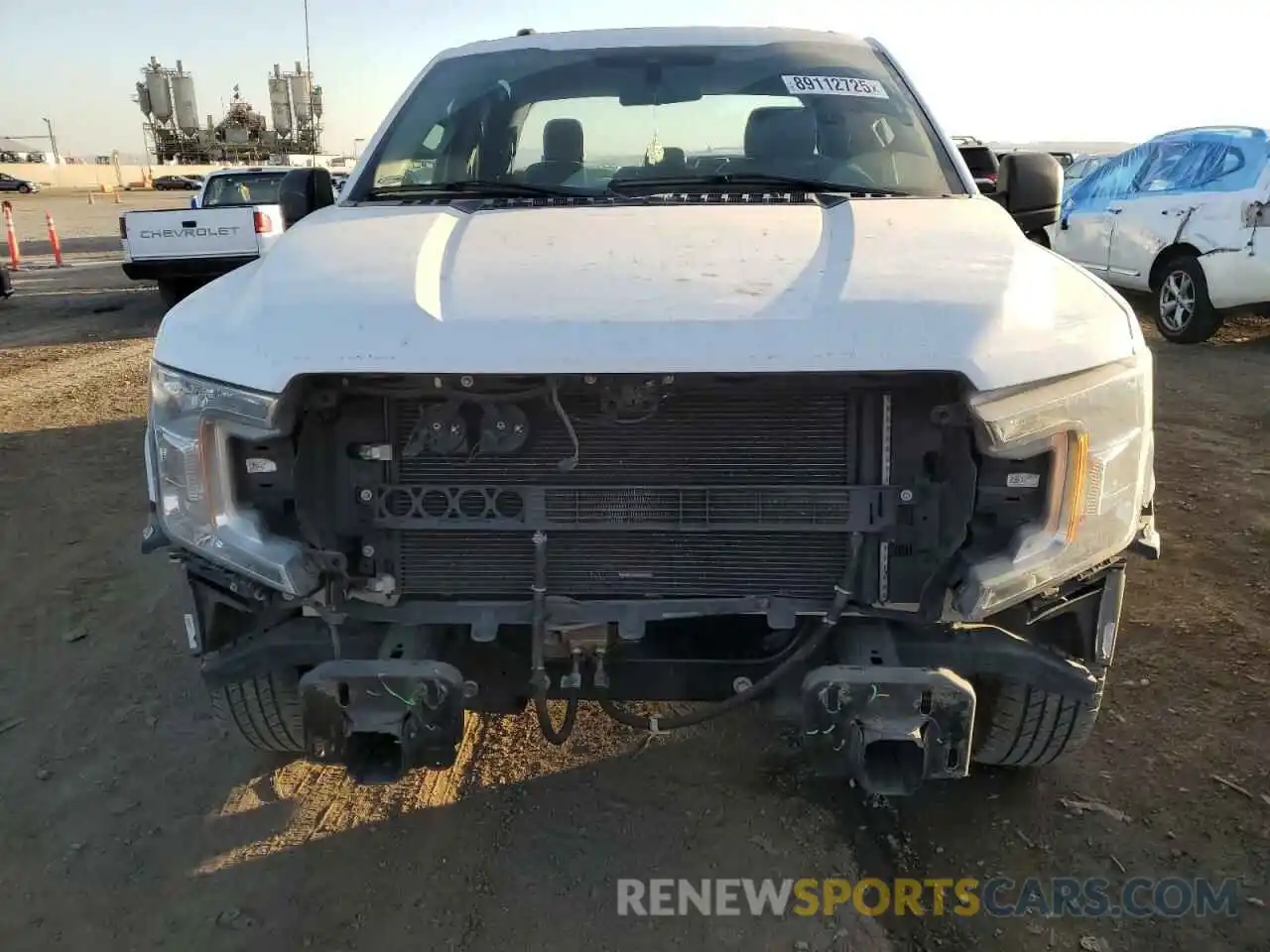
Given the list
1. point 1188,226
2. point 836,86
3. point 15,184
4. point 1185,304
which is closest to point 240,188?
point 1188,226

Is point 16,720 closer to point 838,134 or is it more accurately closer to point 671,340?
point 671,340

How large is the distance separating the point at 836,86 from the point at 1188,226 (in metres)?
7.03

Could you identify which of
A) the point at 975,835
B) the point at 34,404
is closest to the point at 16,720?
the point at 975,835

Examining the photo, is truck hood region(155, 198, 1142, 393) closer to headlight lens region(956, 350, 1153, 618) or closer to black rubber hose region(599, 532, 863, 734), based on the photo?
headlight lens region(956, 350, 1153, 618)

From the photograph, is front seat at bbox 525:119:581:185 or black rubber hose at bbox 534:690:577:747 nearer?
black rubber hose at bbox 534:690:577:747

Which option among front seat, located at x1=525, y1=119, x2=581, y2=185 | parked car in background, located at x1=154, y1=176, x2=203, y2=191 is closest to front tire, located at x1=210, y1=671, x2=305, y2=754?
front seat, located at x1=525, y1=119, x2=581, y2=185

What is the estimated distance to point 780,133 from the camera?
3355 mm

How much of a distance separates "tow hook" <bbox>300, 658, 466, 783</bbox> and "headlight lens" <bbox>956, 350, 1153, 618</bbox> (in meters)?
1.17

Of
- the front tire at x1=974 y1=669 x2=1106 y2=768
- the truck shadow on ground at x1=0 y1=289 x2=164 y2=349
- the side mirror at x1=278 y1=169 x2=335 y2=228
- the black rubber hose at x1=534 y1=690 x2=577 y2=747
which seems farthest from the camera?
the truck shadow on ground at x1=0 y1=289 x2=164 y2=349

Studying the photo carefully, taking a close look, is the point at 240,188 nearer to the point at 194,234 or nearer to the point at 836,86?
the point at 194,234

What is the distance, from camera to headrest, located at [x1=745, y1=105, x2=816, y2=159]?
10.8 ft

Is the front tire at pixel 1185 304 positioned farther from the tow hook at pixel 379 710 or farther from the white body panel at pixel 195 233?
the white body panel at pixel 195 233

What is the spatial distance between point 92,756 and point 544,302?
7.32 ft

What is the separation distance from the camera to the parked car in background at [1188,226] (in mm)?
8477
